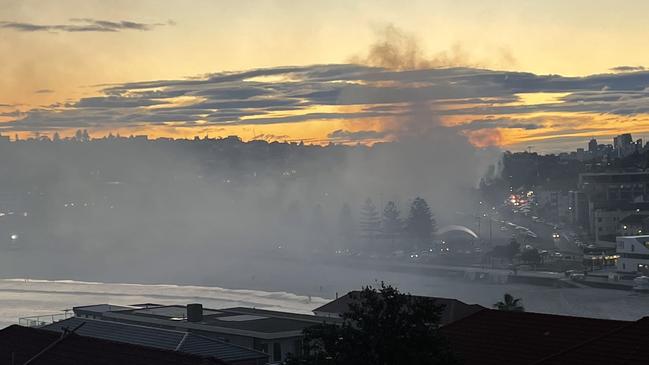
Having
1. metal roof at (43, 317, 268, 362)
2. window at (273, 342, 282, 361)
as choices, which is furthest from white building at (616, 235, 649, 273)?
metal roof at (43, 317, 268, 362)

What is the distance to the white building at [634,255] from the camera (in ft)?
152

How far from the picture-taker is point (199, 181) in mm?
162750

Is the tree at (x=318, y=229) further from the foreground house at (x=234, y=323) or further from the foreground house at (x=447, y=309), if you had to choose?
the foreground house at (x=234, y=323)

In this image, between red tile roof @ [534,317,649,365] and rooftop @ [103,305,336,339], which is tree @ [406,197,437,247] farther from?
red tile roof @ [534,317,649,365]

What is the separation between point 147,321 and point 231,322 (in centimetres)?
156

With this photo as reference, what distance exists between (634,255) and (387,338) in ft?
130

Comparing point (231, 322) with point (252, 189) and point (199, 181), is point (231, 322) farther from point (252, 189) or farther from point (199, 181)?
point (199, 181)

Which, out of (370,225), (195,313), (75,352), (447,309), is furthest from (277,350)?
(370,225)

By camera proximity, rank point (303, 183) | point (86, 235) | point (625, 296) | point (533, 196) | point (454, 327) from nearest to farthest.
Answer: point (454, 327) → point (625, 296) → point (533, 196) → point (86, 235) → point (303, 183)

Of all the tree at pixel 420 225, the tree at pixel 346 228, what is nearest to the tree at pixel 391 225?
the tree at pixel 420 225

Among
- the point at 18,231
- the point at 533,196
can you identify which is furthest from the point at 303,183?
the point at 533,196

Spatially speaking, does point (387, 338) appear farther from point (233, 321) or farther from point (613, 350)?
point (233, 321)

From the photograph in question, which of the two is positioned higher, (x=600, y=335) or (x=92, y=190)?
(x=92, y=190)

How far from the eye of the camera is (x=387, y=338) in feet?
29.8
